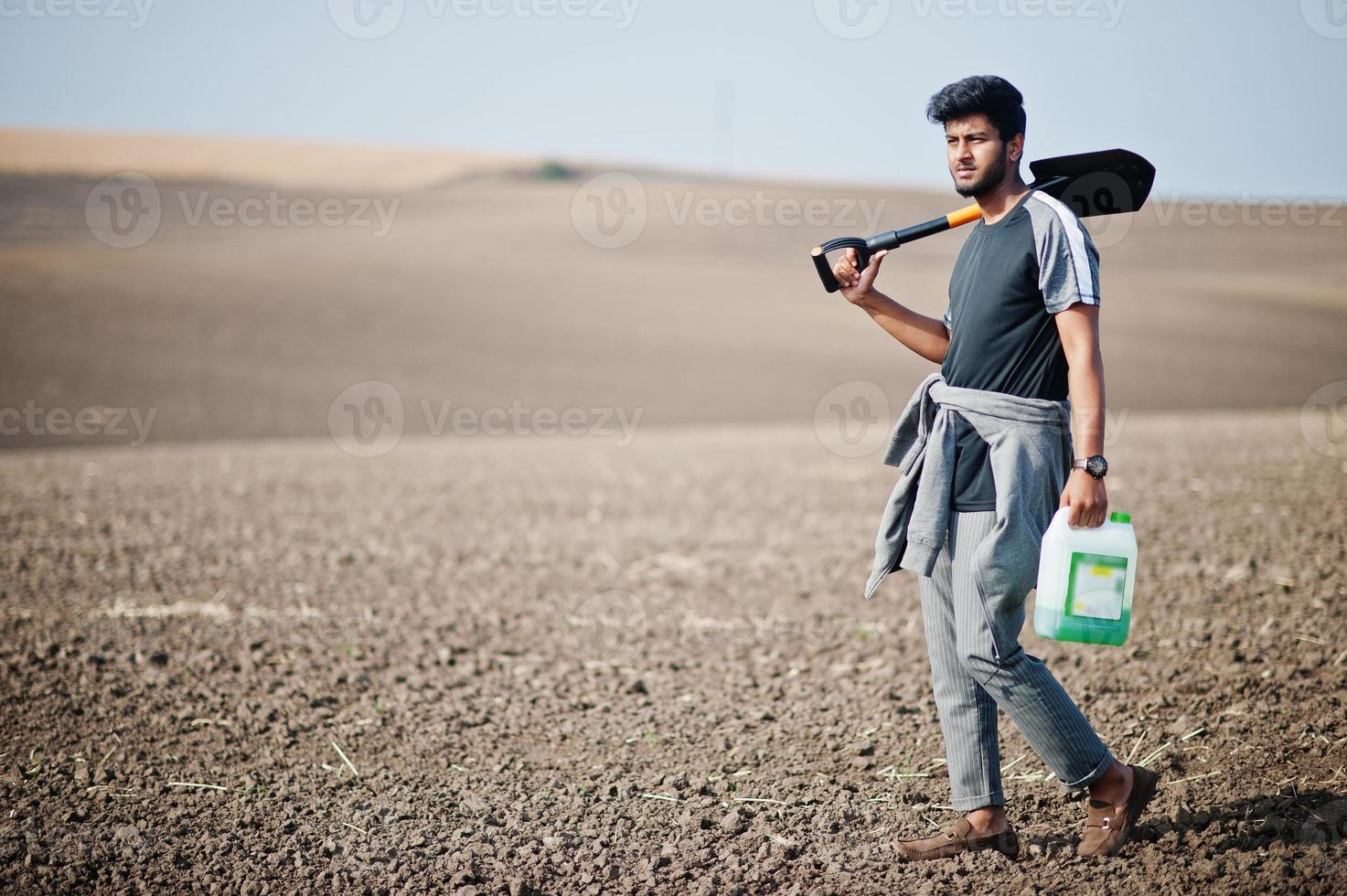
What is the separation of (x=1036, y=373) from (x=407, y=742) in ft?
9.28

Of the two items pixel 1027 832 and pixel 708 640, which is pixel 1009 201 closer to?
pixel 1027 832

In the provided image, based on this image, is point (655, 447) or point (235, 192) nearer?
point (655, 447)

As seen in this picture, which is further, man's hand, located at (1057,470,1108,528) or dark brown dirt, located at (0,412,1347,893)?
dark brown dirt, located at (0,412,1347,893)

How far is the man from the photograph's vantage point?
244cm

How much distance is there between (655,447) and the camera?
1352 cm

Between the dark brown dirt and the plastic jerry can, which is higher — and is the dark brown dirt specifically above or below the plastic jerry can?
below

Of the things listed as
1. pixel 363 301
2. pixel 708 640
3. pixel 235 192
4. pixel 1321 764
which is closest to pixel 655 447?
pixel 708 640
